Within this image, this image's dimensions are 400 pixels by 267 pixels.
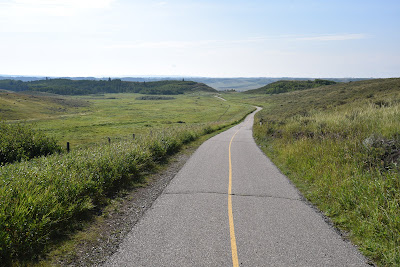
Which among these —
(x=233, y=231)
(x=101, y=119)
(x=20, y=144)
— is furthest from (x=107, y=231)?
(x=101, y=119)

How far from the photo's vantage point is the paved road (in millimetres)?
5746

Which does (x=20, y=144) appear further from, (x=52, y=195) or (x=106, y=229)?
(x=106, y=229)

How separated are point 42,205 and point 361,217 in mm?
8084

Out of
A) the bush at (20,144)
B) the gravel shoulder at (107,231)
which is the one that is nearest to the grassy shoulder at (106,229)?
the gravel shoulder at (107,231)

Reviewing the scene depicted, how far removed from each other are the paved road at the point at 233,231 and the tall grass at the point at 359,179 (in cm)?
53

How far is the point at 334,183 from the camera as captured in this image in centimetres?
917

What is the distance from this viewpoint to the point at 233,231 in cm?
698

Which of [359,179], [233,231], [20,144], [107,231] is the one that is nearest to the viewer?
[233,231]

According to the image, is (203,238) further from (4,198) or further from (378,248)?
(4,198)

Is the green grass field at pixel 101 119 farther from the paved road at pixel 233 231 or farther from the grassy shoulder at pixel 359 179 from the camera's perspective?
the grassy shoulder at pixel 359 179

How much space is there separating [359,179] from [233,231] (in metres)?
4.40

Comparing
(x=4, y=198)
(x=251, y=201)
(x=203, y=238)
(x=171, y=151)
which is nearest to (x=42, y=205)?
(x=4, y=198)

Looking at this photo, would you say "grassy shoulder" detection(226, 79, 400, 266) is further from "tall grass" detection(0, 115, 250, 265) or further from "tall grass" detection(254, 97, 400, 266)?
"tall grass" detection(0, 115, 250, 265)

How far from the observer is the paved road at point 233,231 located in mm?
5746
